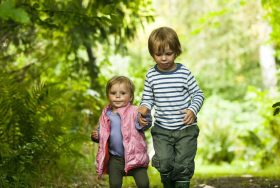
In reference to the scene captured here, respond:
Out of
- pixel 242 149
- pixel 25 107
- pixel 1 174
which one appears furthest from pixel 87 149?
pixel 242 149

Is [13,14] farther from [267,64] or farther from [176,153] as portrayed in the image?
[267,64]

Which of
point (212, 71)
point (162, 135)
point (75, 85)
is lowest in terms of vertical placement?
point (162, 135)

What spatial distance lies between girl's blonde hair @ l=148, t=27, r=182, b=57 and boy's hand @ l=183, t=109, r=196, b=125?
52cm

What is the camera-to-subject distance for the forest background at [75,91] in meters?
5.52

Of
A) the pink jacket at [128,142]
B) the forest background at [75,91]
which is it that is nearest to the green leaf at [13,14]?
the forest background at [75,91]

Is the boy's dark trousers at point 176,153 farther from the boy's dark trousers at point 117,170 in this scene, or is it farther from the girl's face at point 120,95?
the girl's face at point 120,95

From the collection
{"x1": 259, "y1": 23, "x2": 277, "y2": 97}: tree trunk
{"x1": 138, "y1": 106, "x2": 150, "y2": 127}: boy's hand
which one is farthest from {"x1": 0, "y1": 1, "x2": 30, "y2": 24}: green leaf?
{"x1": 259, "y1": 23, "x2": 277, "y2": 97}: tree trunk

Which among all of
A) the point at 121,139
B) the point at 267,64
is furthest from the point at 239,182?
the point at 267,64

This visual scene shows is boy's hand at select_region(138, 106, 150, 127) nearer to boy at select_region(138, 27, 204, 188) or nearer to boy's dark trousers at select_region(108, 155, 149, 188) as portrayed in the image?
boy at select_region(138, 27, 204, 188)

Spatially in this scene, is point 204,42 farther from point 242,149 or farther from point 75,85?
point 75,85

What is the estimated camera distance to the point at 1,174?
4.87 meters

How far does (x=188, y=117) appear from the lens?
4465 millimetres

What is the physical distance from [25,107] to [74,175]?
4.24ft

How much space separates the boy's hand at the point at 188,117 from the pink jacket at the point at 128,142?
398mm
